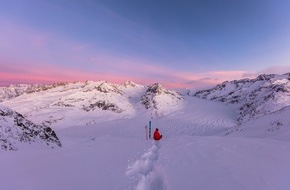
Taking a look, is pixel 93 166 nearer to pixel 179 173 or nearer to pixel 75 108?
pixel 179 173

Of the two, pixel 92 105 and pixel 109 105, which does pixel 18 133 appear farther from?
pixel 109 105

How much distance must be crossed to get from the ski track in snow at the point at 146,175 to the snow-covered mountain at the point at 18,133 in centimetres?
774

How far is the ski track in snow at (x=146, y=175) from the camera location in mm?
9725

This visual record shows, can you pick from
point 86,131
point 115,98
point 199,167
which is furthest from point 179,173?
point 115,98

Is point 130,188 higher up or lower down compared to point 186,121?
higher up

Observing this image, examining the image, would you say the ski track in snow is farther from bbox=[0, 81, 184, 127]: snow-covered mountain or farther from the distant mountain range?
bbox=[0, 81, 184, 127]: snow-covered mountain

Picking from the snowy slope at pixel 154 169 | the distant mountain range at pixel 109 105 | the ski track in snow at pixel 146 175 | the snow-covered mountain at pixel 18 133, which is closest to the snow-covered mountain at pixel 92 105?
the distant mountain range at pixel 109 105

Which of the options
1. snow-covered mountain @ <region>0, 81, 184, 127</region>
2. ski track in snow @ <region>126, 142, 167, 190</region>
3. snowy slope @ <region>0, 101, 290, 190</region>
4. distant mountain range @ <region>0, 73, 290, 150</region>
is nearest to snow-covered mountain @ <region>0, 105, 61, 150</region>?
snowy slope @ <region>0, 101, 290, 190</region>

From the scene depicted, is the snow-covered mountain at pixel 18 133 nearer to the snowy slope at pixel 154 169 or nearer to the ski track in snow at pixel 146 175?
the snowy slope at pixel 154 169

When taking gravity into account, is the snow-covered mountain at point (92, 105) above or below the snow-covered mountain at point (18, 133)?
below

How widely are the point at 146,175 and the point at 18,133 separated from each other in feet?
38.7

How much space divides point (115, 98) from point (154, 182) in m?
122

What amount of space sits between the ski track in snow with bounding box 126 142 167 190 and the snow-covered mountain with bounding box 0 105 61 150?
305 inches

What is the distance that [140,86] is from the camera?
176125 mm
